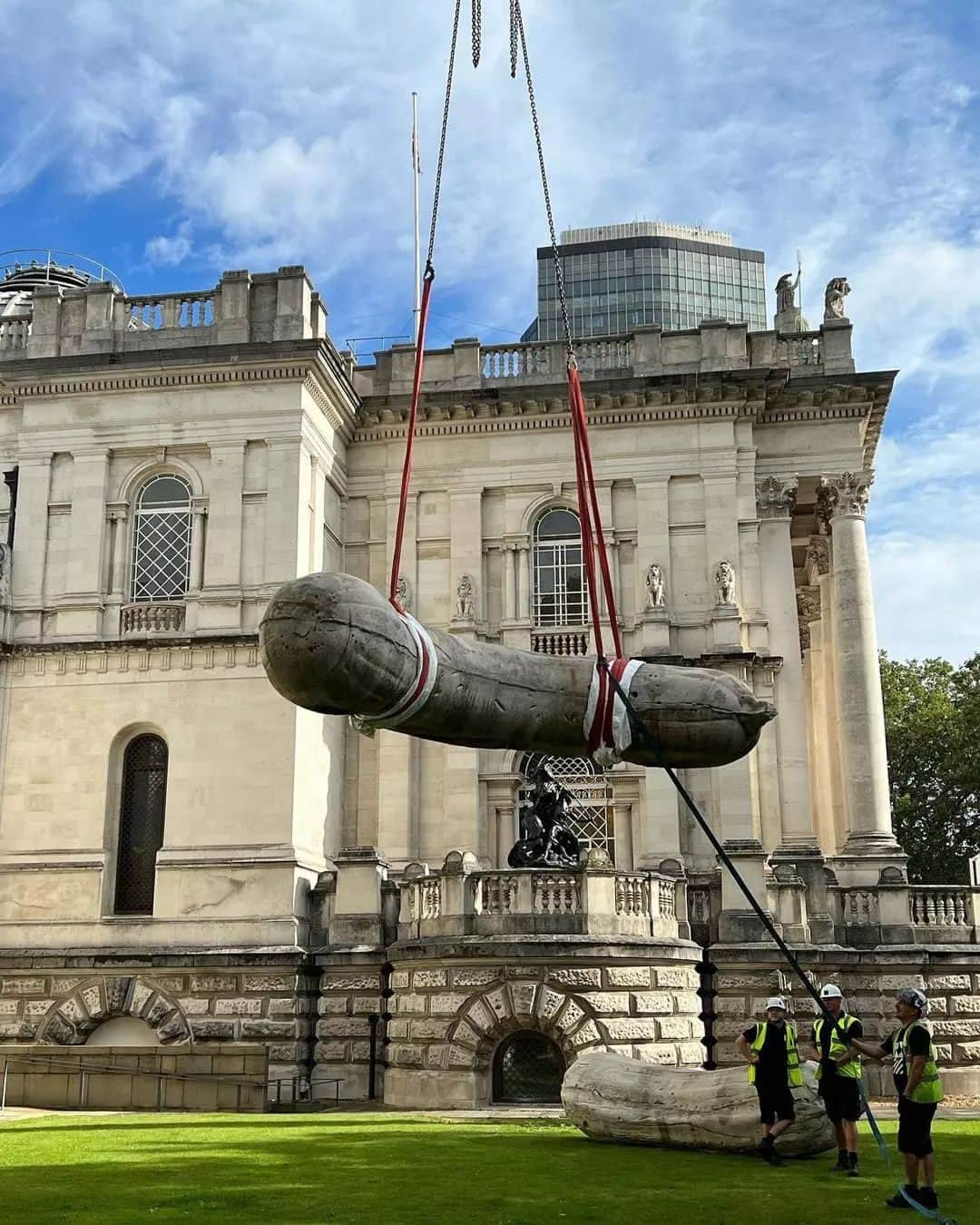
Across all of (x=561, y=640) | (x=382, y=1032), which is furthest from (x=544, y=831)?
(x=561, y=640)

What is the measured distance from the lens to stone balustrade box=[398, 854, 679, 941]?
25.5 meters

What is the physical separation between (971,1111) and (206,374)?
71.8 feet

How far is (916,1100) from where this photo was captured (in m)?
13.2

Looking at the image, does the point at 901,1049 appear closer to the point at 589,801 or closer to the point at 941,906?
the point at 941,906

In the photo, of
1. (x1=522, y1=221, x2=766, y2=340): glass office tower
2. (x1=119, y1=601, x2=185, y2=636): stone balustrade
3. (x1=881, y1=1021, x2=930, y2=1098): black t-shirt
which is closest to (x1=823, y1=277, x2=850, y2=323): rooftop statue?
(x1=119, y1=601, x2=185, y2=636): stone balustrade

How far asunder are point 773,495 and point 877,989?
40.8 ft

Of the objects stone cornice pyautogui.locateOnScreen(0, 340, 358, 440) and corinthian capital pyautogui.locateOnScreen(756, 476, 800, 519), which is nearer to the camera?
stone cornice pyautogui.locateOnScreen(0, 340, 358, 440)

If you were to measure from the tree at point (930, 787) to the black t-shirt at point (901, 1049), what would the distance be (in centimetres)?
4237

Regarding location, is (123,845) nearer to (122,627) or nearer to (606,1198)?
(122,627)

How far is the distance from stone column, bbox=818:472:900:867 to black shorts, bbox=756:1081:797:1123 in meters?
16.5

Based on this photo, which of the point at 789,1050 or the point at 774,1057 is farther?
the point at 789,1050

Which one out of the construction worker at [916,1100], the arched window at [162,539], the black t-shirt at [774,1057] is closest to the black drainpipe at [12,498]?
the arched window at [162,539]

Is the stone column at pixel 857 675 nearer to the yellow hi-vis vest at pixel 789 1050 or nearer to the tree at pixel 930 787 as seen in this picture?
the yellow hi-vis vest at pixel 789 1050

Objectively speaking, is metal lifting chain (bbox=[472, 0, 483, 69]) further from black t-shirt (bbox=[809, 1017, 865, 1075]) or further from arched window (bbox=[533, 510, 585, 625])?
arched window (bbox=[533, 510, 585, 625])
